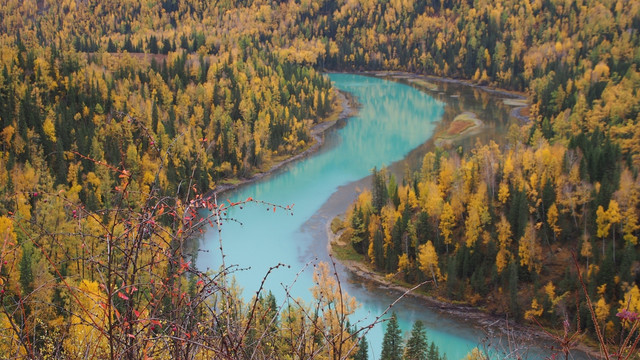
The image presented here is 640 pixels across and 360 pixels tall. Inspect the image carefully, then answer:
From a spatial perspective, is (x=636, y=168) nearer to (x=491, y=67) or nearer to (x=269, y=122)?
(x=269, y=122)

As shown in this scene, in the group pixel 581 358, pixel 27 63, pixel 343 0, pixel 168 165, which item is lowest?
pixel 581 358

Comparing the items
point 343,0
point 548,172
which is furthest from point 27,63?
point 343,0

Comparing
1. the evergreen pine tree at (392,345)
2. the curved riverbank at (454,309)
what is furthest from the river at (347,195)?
the evergreen pine tree at (392,345)

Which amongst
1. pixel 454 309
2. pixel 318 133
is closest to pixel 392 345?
pixel 454 309

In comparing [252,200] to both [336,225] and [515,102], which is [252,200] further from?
[515,102]

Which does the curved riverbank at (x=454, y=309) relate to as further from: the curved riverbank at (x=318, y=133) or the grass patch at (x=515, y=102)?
the grass patch at (x=515, y=102)
